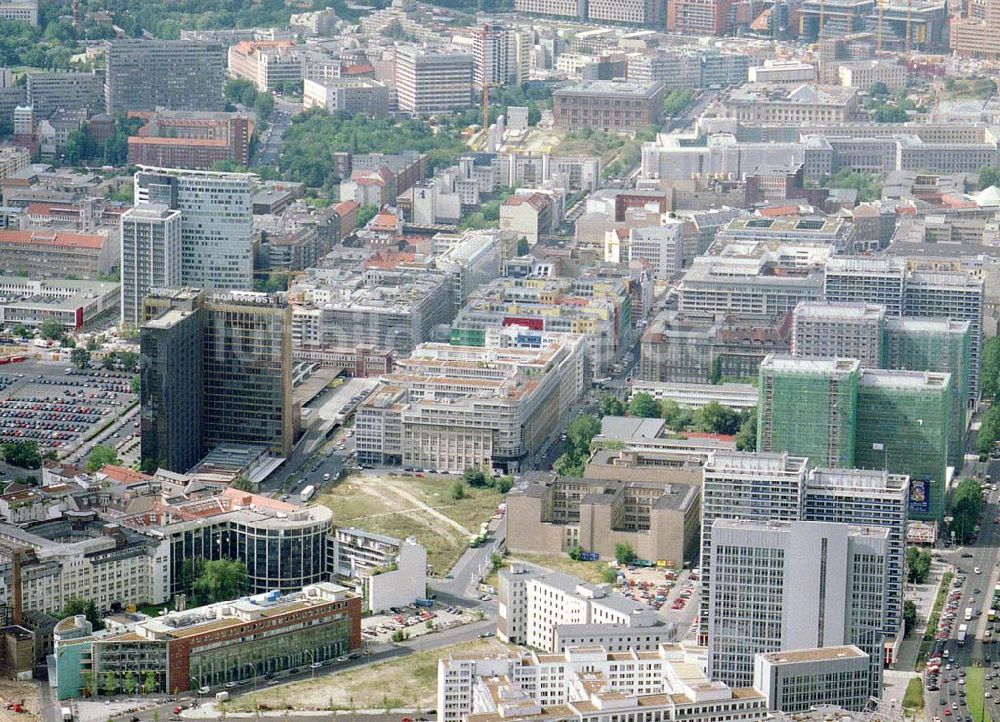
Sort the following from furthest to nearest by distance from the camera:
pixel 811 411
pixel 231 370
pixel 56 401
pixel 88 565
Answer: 1. pixel 56 401
2. pixel 231 370
3. pixel 811 411
4. pixel 88 565

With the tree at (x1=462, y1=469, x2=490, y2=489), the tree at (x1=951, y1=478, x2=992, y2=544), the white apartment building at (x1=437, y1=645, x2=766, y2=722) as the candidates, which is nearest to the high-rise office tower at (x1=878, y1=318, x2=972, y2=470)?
the tree at (x1=951, y1=478, x2=992, y2=544)

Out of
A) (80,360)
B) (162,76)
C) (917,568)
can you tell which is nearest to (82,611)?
(917,568)

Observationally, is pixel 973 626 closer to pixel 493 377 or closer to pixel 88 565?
pixel 493 377

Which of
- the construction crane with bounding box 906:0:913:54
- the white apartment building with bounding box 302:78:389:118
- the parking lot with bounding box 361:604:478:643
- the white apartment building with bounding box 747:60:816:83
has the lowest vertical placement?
the parking lot with bounding box 361:604:478:643

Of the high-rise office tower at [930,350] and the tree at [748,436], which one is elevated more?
the high-rise office tower at [930,350]

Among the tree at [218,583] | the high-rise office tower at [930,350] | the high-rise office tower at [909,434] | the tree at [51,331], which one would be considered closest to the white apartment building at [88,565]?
the tree at [218,583]

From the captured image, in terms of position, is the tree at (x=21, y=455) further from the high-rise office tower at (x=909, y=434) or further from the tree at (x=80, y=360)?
the high-rise office tower at (x=909, y=434)

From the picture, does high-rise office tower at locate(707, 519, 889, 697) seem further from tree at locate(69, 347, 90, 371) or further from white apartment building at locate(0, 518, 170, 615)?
tree at locate(69, 347, 90, 371)
